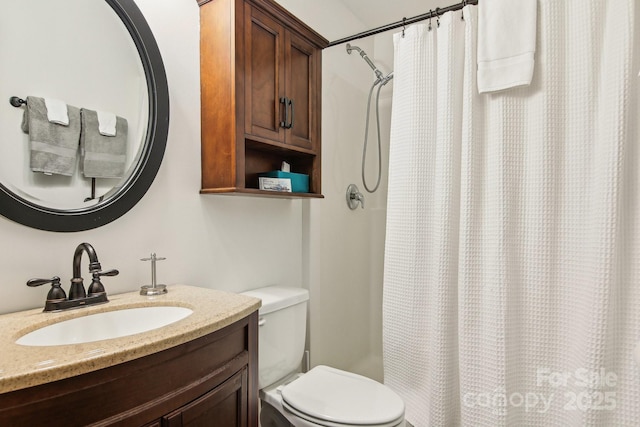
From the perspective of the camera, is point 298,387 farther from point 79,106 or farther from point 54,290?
point 79,106

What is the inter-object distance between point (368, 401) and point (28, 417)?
1.06 metres

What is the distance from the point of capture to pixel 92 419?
2.18 feet

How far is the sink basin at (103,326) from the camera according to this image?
35.0 inches

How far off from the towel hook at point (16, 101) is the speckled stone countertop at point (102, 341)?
574mm

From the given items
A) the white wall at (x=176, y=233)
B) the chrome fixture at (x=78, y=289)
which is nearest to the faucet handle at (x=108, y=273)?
the chrome fixture at (x=78, y=289)

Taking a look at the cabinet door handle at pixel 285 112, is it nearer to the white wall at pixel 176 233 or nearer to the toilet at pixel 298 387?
the white wall at pixel 176 233

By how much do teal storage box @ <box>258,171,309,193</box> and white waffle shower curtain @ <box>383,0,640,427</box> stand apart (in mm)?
419

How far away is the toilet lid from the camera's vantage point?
1.23 m

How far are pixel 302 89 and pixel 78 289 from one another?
120cm

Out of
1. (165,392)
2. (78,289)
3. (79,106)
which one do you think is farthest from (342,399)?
(79,106)

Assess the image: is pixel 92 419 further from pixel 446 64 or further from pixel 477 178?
pixel 446 64

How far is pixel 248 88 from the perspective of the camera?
1362mm

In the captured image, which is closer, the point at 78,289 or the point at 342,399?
the point at 78,289

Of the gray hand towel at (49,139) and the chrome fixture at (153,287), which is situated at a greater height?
the gray hand towel at (49,139)
